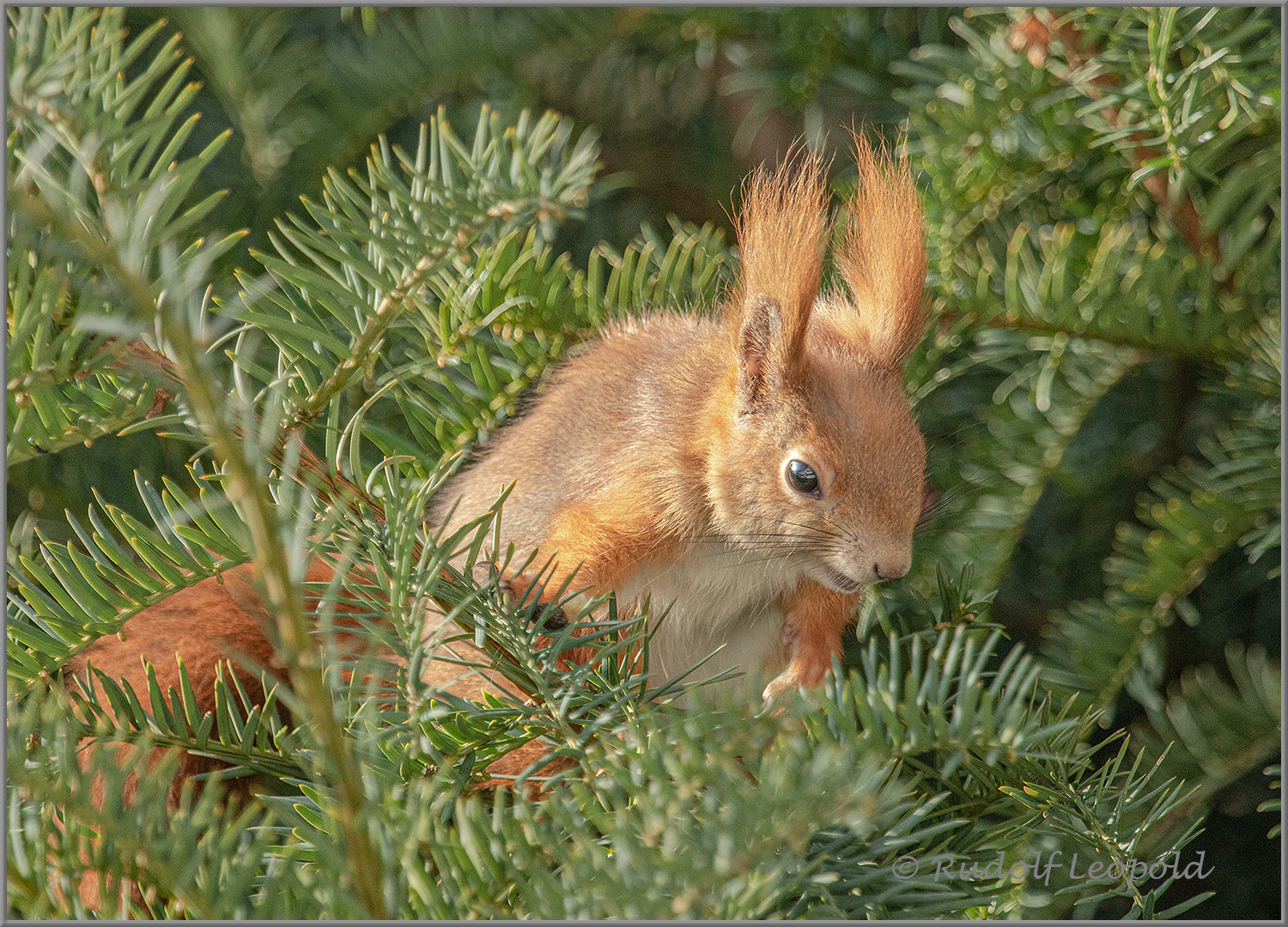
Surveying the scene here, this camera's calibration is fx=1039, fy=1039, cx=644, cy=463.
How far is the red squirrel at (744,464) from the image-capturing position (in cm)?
68

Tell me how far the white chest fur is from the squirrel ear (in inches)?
4.6

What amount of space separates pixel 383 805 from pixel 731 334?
497mm

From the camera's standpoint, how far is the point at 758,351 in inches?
28.8

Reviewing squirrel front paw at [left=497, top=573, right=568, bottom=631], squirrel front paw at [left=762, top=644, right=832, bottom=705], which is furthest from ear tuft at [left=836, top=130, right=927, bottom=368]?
squirrel front paw at [left=497, top=573, right=568, bottom=631]

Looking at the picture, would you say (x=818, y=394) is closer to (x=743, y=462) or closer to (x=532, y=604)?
(x=743, y=462)

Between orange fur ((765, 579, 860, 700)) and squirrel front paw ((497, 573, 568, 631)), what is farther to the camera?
orange fur ((765, 579, 860, 700))

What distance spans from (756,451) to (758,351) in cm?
7

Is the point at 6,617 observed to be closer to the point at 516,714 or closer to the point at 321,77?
the point at 516,714

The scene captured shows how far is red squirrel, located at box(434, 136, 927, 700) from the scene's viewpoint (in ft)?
2.29

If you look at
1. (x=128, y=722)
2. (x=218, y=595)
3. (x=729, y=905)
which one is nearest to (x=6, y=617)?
(x=128, y=722)

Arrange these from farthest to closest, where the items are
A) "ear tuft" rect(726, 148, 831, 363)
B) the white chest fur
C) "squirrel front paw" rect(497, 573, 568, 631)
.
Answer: the white chest fur, "ear tuft" rect(726, 148, 831, 363), "squirrel front paw" rect(497, 573, 568, 631)

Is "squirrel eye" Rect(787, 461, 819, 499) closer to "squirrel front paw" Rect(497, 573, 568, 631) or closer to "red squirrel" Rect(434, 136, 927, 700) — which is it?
"red squirrel" Rect(434, 136, 927, 700)

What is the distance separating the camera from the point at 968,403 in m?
0.90

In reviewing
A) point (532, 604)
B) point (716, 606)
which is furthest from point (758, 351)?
point (532, 604)
